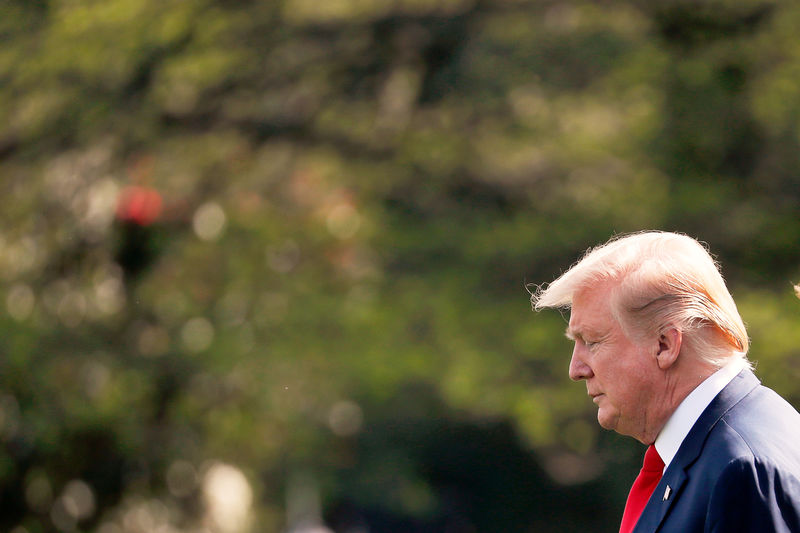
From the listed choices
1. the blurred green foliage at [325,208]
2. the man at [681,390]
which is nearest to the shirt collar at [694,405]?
the man at [681,390]

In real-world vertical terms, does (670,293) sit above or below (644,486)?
above

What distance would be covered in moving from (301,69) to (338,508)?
4.70 metres

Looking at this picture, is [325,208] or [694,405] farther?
[325,208]

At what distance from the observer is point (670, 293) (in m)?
1.99

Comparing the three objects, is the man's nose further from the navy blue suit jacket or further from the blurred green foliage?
the blurred green foliage

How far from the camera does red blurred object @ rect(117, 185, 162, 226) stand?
7.98 metres

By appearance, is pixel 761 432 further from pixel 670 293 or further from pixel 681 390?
pixel 670 293

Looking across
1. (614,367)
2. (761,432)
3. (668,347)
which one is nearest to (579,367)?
(614,367)

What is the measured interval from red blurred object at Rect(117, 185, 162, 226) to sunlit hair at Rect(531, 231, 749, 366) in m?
6.28

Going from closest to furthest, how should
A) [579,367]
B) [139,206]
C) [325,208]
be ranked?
[579,367]
[325,208]
[139,206]

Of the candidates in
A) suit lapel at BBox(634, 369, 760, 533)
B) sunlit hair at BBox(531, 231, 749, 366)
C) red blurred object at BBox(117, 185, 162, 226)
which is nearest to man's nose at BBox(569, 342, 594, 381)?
sunlit hair at BBox(531, 231, 749, 366)

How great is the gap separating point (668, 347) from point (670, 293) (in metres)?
0.10

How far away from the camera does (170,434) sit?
26.1 feet

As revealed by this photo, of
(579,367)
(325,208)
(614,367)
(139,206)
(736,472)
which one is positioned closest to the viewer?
(736,472)
